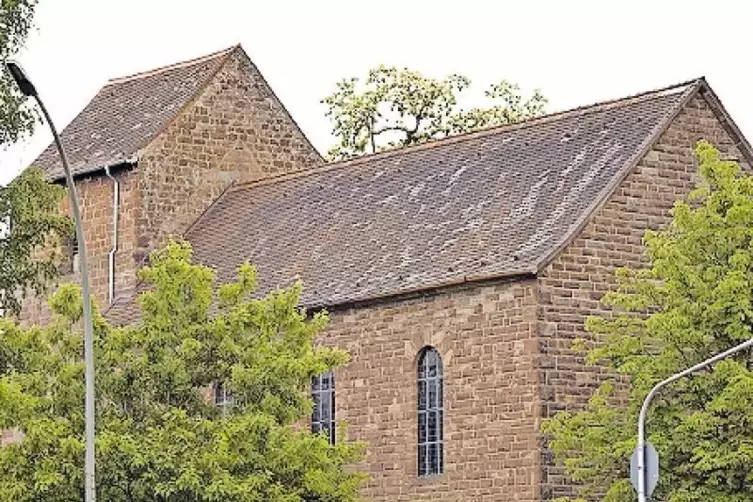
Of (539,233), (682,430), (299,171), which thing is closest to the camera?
(682,430)

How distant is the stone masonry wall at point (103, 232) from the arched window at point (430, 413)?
12.0 m

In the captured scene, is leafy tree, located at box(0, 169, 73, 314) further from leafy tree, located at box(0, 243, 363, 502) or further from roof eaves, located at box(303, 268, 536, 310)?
roof eaves, located at box(303, 268, 536, 310)

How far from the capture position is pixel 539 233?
44.9m

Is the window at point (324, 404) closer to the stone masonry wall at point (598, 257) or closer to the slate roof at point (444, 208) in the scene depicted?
the slate roof at point (444, 208)

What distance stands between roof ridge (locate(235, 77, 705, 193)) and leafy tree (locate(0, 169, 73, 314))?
976cm

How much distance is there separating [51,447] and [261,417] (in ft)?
11.1

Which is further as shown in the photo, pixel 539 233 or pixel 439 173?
pixel 439 173

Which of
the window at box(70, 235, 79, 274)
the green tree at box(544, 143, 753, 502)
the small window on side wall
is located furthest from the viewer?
the window at box(70, 235, 79, 274)

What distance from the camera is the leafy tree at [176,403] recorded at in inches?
1528

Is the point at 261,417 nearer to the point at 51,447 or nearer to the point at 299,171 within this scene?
the point at 51,447

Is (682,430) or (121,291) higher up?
(121,291)

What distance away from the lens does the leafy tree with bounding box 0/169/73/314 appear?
45125mm

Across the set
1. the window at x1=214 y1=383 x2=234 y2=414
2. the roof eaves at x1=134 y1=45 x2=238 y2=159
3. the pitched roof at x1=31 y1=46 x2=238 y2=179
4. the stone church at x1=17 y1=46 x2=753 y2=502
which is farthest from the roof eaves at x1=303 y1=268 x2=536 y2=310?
the pitched roof at x1=31 y1=46 x2=238 y2=179

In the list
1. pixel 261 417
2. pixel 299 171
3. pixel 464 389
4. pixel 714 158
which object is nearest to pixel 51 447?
pixel 261 417
